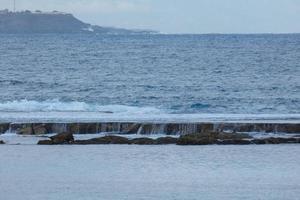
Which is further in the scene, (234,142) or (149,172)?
(234,142)

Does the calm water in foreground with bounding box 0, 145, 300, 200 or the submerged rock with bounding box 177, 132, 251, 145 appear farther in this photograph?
the submerged rock with bounding box 177, 132, 251, 145

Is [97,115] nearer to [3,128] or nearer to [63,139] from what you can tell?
[3,128]

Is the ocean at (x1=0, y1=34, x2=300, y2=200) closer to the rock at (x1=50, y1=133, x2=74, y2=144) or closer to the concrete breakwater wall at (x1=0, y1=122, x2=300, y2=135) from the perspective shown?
the concrete breakwater wall at (x1=0, y1=122, x2=300, y2=135)

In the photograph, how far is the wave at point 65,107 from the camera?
1830 inches

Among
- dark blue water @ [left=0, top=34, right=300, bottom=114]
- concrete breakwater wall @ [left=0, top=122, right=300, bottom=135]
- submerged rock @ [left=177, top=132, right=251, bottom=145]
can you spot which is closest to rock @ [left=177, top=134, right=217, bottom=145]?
submerged rock @ [left=177, top=132, right=251, bottom=145]

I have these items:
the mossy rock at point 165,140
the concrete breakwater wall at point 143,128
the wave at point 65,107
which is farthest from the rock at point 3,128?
the wave at point 65,107

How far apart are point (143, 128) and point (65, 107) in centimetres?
1331

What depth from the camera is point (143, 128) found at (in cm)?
3575

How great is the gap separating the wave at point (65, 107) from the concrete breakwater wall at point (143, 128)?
9.53 meters

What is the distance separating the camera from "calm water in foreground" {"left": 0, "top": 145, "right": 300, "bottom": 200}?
72.0 ft

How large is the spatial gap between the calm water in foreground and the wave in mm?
15586

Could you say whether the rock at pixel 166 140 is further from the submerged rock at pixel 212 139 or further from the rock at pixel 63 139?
the rock at pixel 63 139

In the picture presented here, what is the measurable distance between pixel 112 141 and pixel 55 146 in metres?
1.97

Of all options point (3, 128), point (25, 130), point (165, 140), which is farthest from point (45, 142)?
point (3, 128)
